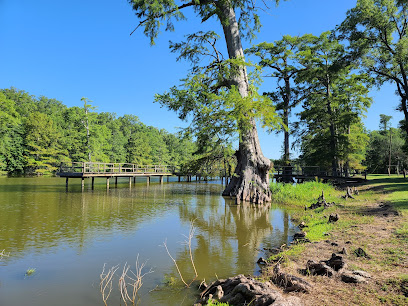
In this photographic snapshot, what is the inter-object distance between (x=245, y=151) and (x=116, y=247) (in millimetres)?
12961

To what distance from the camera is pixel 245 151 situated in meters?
19.0

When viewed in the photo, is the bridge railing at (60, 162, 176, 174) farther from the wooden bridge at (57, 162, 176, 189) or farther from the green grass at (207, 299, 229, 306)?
the green grass at (207, 299, 229, 306)

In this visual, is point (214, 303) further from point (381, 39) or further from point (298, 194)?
point (381, 39)

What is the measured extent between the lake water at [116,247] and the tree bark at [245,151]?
12.7 feet

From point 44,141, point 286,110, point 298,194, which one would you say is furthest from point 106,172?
point 44,141

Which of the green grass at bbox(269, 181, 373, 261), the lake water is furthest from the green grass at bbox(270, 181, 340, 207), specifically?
the lake water

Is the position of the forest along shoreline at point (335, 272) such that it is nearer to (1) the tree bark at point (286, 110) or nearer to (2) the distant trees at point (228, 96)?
(2) the distant trees at point (228, 96)

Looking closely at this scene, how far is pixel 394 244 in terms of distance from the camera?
20.4ft

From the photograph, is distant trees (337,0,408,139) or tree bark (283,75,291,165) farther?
tree bark (283,75,291,165)

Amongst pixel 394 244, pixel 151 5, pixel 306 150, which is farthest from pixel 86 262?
pixel 306 150

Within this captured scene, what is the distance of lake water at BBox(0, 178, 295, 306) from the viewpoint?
5.01 meters

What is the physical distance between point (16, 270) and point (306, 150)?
129 feet

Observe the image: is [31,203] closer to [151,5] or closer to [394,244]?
[151,5]

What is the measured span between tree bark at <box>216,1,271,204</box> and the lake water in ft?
12.7
